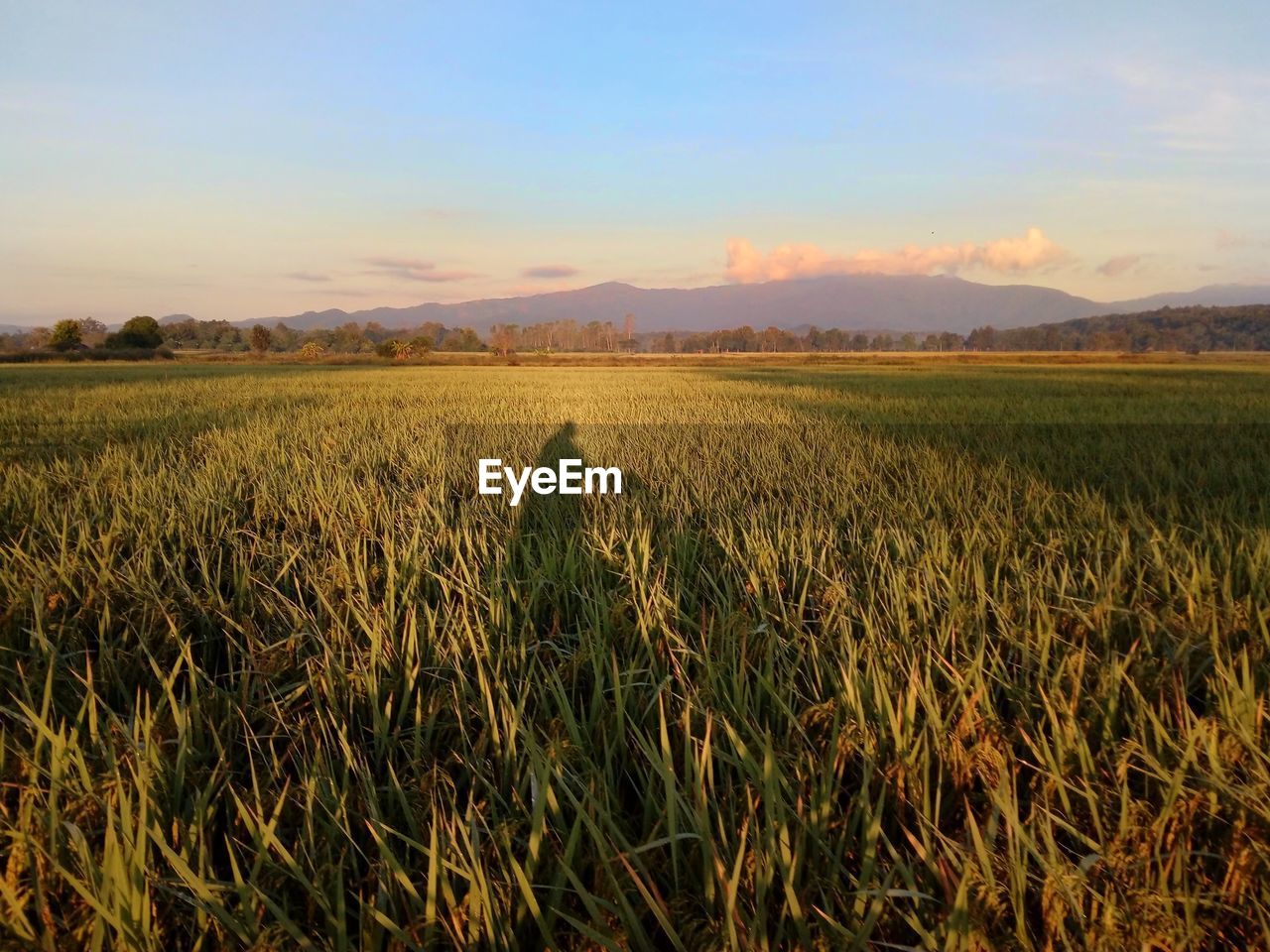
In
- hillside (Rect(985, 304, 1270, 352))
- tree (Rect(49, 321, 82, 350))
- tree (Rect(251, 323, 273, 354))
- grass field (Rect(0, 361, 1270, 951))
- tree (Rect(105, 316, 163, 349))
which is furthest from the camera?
hillside (Rect(985, 304, 1270, 352))

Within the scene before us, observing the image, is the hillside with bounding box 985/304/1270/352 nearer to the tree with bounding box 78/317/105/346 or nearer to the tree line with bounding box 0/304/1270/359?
the tree line with bounding box 0/304/1270/359

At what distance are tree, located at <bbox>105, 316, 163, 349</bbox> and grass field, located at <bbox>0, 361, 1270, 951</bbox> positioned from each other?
208 feet

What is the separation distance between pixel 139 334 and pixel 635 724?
2643 inches

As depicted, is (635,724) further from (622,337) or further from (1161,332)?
(622,337)

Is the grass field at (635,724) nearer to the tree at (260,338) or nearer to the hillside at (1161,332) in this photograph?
the tree at (260,338)

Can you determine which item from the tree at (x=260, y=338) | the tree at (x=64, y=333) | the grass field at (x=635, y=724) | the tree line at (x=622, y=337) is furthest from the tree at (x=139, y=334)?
the grass field at (x=635, y=724)

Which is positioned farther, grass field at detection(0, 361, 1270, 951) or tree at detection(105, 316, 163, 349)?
tree at detection(105, 316, 163, 349)

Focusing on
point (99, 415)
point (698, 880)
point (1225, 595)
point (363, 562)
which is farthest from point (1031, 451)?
point (99, 415)

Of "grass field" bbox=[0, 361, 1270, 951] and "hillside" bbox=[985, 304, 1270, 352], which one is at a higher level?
"hillside" bbox=[985, 304, 1270, 352]

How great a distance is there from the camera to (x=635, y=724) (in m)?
1.42

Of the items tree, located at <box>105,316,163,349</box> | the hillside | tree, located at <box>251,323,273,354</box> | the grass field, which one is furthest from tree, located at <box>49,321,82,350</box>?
the hillside

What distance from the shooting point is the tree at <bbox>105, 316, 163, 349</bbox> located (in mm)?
54347

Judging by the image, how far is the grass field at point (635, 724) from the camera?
0.92m

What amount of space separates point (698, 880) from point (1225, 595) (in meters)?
1.82
